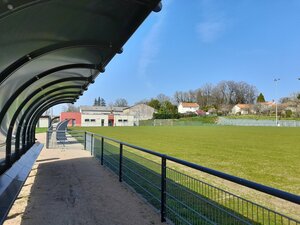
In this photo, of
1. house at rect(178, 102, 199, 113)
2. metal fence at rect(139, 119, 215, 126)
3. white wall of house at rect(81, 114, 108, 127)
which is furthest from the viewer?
house at rect(178, 102, 199, 113)

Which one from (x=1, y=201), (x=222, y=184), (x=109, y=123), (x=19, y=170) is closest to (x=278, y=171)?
(x=222, y=184)

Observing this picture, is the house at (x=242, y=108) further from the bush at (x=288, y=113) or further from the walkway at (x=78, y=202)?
→ the walkway at (x=78, y=202)

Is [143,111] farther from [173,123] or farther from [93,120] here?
[93,120]

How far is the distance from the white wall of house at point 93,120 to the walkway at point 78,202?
6368 centimetres

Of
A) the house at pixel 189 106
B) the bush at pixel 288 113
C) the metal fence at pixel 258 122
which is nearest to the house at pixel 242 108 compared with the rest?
the bush at pixel 288 113

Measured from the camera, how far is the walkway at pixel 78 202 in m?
4.48

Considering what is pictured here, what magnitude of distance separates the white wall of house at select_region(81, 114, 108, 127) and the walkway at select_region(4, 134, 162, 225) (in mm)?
63679

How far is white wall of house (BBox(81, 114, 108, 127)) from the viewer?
7081cm

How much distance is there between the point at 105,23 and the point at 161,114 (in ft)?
263

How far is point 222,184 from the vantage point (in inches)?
283

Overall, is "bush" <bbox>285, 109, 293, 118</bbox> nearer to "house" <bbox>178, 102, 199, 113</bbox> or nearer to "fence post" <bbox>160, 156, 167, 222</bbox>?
"house" <bbox>178, 102, 199, 113</bbox>

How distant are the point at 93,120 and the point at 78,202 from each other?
67.5 m

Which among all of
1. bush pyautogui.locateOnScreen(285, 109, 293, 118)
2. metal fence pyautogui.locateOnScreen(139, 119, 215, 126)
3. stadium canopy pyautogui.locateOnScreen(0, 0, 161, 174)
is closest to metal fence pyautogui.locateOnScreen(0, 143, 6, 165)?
stadium canopy pyautogui.locateOnScreen(0, 0, 161, 174)

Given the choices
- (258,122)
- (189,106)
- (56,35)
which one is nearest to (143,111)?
(189,106)
